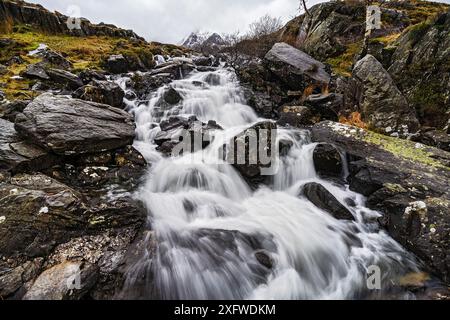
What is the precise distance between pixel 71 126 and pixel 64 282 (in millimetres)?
4727

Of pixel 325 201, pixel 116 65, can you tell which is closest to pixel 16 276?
pixel 325 201

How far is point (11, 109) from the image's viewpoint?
9.04 metres

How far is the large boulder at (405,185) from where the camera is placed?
549 centimetres

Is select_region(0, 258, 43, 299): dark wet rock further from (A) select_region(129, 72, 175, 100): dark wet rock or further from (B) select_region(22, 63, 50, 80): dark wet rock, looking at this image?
(B) select_region(22, 63, 50, 80): dark wet rock

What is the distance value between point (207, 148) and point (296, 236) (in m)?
4.73

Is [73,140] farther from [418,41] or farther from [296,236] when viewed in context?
[418,41]

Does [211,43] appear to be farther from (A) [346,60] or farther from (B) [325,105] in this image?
(B) [325,105]

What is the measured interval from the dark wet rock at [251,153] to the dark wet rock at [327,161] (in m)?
1.58

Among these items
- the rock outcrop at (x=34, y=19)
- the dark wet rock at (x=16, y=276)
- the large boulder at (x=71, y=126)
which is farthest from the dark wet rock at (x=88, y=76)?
the rock outcrop at (x=34, y=19)

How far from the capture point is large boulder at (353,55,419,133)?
9.78m

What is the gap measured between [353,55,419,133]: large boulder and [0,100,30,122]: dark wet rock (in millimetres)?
12714

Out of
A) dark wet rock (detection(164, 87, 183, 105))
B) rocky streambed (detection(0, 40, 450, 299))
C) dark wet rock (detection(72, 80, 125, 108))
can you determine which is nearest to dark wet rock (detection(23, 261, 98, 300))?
rocky streambed (detection(0, 40, 450, 299))
